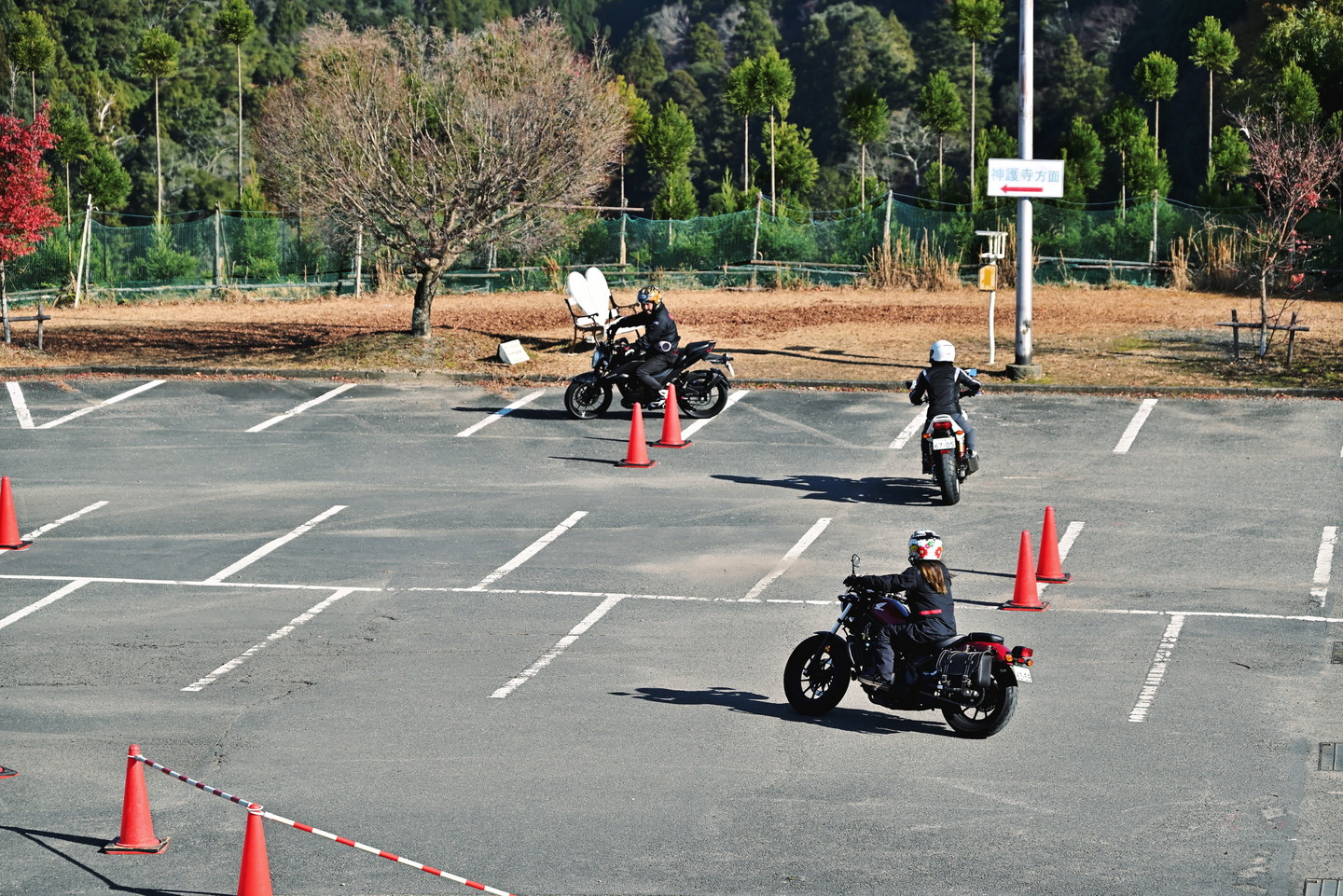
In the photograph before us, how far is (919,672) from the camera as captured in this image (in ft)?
38.2

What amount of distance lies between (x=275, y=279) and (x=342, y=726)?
33374 mm

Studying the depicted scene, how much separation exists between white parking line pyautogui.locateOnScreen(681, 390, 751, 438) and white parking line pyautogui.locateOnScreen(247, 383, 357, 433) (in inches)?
212

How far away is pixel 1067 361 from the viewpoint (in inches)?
1068

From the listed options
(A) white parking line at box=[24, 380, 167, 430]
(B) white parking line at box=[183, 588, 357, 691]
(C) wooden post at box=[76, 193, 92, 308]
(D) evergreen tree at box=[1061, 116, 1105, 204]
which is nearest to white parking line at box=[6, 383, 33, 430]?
(A) white parking line at box=[24, 380, 167, 430]

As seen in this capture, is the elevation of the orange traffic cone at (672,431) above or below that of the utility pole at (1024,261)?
below

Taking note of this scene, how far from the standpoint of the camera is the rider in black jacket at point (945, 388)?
18875 mm

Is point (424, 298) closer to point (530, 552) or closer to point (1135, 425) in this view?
point (1135, 425)

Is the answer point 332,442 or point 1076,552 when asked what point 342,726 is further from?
point 332,442

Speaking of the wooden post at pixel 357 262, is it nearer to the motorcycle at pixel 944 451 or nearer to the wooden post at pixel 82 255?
the wooden post at pixel 82 255

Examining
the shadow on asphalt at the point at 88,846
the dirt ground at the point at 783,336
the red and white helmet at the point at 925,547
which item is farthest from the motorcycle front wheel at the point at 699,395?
the shadow on asphalt at the point at 88,846

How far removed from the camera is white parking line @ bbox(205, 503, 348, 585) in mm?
16094

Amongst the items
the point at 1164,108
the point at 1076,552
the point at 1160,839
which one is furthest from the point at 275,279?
the point at 1164,108

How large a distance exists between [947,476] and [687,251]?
86.6 ft

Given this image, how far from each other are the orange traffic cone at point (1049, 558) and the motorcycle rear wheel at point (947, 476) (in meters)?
2.85
